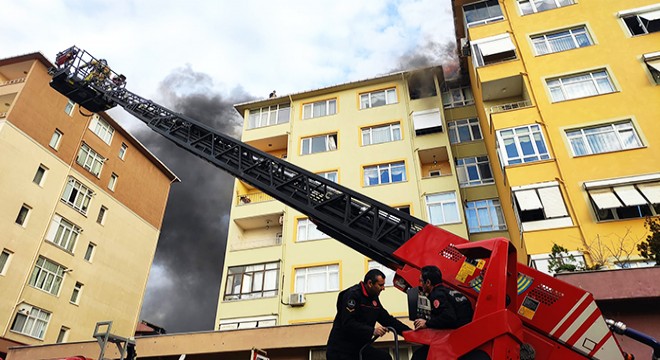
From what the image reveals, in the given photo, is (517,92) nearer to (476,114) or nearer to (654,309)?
(476,114)

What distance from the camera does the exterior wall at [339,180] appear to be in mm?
20859

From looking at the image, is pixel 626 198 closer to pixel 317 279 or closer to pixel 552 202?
pixel 552 202

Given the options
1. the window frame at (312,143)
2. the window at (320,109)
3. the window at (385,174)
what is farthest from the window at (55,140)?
the window at (385,174)

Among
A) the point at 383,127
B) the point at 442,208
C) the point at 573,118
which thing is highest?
the point at 383,127

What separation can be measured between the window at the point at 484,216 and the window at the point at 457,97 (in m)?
7.30

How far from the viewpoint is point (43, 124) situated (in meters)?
27.4

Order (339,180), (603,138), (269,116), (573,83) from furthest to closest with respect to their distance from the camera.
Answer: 1. (269,116)
2. (339,180)
3. (573,83)
4. (603,138)

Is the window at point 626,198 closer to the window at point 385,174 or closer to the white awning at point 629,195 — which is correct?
the white awning at point 629,195

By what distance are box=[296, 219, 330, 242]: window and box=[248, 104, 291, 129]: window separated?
8.38 metres

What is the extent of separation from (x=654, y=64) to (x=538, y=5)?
7.10 m

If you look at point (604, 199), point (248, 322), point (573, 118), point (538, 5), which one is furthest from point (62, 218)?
point (538, 5)

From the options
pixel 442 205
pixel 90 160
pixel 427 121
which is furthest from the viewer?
pixel 90 160

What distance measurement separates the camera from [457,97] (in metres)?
26.9

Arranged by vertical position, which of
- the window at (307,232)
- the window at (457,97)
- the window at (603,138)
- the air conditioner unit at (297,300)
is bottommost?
the air conditioner unit at (297,300)
